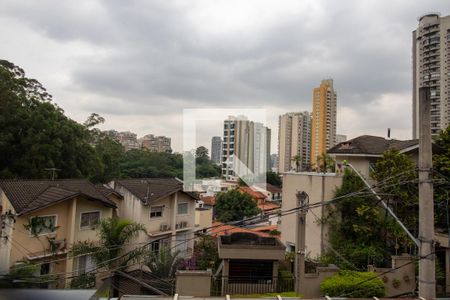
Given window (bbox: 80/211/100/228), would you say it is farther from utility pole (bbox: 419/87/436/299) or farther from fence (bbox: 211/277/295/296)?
utility pole (bbox: 419/87/436/299)

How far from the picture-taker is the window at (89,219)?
45.2 feet

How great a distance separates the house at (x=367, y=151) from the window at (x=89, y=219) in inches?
435

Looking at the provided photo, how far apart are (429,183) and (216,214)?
95.3ft

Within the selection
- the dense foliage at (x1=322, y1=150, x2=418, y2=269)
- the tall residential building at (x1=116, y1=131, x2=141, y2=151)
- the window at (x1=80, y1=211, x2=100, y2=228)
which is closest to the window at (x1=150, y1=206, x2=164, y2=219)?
the window at (x1=80, y1=211, x2=100, y2=228)

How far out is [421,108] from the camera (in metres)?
4.14

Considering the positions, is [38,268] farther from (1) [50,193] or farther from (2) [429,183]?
(2) [429,183]

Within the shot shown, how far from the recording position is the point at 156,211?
54.0ft

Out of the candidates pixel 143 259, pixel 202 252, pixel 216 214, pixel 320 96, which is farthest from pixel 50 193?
pixel 320 96

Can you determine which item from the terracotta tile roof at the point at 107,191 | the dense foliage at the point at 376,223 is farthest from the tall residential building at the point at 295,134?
the dense foliage at the point at 376,223

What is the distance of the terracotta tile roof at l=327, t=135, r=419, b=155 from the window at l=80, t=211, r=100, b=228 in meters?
11.1

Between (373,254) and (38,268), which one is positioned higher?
(373,254)

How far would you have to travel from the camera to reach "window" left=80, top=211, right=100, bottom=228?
13782 millimetres

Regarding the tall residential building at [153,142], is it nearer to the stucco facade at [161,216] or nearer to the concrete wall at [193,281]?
the stucco facade at [161,216]

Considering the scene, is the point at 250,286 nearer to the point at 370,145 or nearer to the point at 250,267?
the point at 250,267
